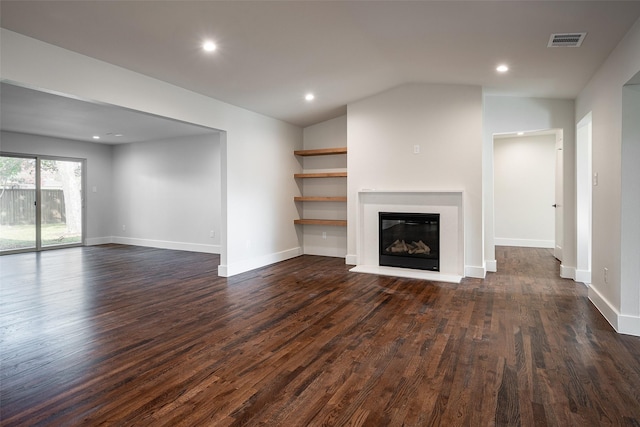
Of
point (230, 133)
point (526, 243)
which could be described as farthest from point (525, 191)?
point (230, 133)

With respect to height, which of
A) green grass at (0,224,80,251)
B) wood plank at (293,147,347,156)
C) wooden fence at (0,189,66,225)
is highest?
wood plank at (293,147,347,156)

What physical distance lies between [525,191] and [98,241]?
10.2 metres

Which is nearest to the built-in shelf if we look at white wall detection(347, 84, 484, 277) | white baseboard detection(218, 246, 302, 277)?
white wall detection(347, 84, 484, 277)

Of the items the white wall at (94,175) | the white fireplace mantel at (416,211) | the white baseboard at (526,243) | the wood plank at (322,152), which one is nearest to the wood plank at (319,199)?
the white fireplace mantel at (416,211)

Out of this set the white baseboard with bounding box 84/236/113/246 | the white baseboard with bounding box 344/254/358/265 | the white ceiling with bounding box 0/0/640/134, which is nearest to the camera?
the white ceiling with bounding box 0/0/640/134

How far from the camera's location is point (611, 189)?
3207mm

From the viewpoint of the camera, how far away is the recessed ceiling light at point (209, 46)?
330cm

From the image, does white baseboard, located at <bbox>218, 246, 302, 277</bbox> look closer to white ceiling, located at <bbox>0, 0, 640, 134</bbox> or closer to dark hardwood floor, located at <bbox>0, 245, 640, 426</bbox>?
dark hardwood floor, located at <bbox>0, 245, 640, 426</bbox>

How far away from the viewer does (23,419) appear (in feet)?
6.14

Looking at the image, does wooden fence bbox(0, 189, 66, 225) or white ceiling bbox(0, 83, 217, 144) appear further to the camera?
wooden fence bbox(0, 189, 66, 225)

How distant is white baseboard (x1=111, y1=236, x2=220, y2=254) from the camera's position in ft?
24.5

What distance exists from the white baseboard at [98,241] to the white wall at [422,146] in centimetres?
653

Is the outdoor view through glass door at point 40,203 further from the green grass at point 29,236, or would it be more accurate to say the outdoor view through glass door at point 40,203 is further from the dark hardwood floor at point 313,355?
the dark hardwood floor at point 313,355

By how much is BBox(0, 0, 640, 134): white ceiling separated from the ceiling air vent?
0.06 meters
